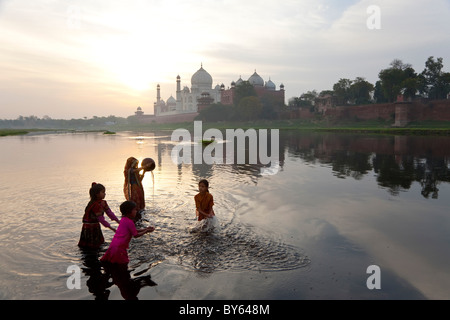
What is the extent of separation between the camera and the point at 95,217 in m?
4.29

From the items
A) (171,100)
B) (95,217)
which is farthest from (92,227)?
(171,100)

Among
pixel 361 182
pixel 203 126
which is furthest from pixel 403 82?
pixel 361 182

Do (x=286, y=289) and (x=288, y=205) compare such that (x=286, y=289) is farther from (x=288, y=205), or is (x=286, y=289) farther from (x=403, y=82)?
(x=403, y=82)

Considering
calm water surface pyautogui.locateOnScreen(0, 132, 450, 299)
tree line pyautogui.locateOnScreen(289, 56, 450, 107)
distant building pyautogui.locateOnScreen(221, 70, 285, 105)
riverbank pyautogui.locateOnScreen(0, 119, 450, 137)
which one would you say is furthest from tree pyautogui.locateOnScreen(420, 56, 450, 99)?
calm water surface pyautogui.locateOnScreen(0, 132, 450, 299)

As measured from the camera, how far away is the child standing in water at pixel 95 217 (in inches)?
164

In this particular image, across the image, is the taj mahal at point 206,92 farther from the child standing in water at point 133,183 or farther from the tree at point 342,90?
the child standing in water at point 133,183

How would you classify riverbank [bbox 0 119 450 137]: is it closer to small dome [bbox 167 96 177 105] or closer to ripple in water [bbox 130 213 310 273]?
small dome [bbox 167 96 177 105]

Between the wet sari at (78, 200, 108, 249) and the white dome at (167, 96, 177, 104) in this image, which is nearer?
the wet sari at (78, 200, 108, 249)

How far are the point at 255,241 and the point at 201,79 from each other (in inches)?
2921

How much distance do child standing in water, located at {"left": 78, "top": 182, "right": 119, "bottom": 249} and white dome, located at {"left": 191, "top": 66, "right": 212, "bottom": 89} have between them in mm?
74134

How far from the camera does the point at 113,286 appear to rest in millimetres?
3436

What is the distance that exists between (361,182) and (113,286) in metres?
7.42

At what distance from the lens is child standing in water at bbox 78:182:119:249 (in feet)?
13.7
